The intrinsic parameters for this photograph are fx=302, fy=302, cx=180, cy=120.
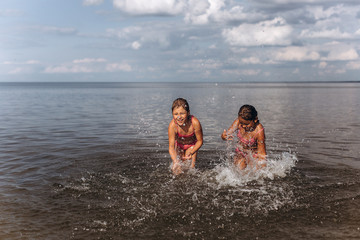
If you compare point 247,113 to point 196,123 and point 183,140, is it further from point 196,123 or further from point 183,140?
point 183,140

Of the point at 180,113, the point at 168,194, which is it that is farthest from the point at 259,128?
the point at 168,194

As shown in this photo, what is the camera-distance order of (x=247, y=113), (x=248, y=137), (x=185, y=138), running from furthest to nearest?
(x=185, y=138)
(x=248, y=137)
(x=247, y=113)

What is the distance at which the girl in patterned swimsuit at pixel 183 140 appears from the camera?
25.8 feet

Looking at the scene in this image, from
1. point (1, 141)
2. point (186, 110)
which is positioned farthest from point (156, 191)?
point (1, 141)

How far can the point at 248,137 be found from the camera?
8133mm

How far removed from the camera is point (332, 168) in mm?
8422

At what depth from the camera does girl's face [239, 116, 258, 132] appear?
746 cm

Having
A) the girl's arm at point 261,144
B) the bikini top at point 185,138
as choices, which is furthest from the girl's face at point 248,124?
the bikini top at point 185,138

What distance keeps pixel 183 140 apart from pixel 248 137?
1767mm

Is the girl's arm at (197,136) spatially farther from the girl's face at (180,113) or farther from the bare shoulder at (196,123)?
the girl's face at (180,113)

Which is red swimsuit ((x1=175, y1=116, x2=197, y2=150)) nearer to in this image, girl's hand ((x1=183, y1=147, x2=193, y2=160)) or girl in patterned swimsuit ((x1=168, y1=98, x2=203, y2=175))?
girl in patterned swimsuit ((x1=168, y1=98, x2=203, y2=175))

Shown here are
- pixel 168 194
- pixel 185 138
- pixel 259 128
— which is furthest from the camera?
pixel 185 138

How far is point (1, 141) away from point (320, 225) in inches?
491

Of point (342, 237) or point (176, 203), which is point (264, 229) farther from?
A: point (176, 203)
